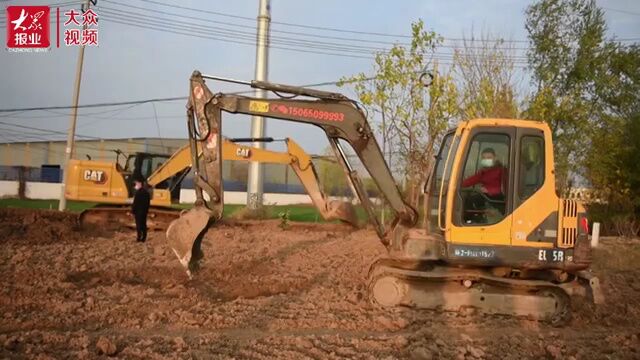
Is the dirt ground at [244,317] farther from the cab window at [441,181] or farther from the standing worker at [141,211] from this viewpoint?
the standing worker at [141,211]

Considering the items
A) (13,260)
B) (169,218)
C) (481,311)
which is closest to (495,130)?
(481,311)

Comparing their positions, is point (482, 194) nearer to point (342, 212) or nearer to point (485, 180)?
point (485, 180)

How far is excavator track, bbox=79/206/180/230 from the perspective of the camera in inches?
788

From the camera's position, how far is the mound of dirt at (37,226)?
53.3ft

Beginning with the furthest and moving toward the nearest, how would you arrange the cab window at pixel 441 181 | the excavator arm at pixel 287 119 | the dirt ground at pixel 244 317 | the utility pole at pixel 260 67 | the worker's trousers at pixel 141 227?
1. the utility pole at pixel 260 67
2. the worker's trousers at pixel 141 227
3. the excavator arm at pixel 287 119
4. the cab window at pixel 441 181
5. the dirt ground at pixel 244 317

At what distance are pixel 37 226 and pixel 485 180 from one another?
14.2 meters

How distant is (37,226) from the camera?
18.0 m

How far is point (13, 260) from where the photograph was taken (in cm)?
1205

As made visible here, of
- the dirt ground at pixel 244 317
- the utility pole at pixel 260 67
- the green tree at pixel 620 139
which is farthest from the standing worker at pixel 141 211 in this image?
the green tree at pixel 620 139

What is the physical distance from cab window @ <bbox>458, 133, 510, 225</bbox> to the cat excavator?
0.04ft

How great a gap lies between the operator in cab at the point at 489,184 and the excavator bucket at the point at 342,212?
14.4 ft

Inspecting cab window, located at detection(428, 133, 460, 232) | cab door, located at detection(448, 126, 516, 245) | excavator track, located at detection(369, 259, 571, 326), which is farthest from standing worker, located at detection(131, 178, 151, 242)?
cab door, located at detection(448, 126, 516, 245)

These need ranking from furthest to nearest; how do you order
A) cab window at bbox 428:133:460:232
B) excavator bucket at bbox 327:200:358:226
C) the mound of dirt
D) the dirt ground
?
the mound of dirt, excavator bucket at bbox 327:200:358:226, cab window at bbox 428:133:460:232, the dirt ground

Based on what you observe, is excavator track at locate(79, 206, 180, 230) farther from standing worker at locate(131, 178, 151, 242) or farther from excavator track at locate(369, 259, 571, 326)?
excavator track at locate(369, 259, 571, 326)
